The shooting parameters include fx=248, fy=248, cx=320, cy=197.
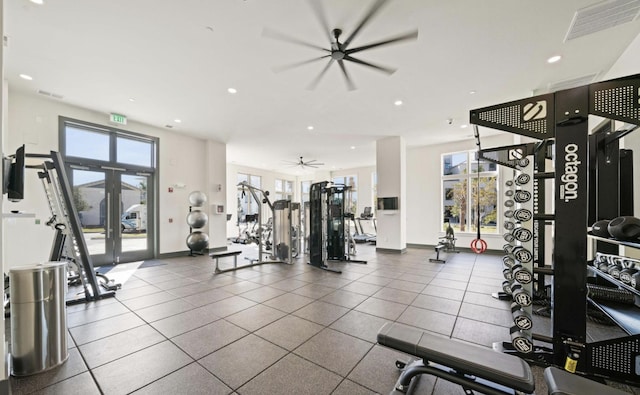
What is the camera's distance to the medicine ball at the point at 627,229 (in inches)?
74.6

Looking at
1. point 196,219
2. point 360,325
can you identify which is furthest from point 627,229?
point 196,219

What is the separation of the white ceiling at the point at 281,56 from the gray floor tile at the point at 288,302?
12.0 feet

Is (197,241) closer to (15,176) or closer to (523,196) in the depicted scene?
(15,176)

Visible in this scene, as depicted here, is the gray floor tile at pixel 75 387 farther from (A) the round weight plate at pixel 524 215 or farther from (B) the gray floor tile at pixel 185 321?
(A) the round weight plate at pixel 524 215

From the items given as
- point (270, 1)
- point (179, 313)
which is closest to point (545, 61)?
point (270, 1)

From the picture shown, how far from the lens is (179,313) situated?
333 centimetres

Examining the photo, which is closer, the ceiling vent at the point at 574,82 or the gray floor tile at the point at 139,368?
the gray floor tile at the point at 139,368

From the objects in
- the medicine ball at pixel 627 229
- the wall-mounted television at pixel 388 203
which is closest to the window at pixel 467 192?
the wall-mounted television at pixel 388 203

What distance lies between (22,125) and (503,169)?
38.8 feet

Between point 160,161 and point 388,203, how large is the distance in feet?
22.7

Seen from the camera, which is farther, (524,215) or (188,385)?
(524,215)

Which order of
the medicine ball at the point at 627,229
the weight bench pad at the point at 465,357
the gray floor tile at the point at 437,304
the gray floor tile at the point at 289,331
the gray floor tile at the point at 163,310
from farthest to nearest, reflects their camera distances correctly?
1. the gray floor tile at the point at 437,304
2. the gray floor tile at the point at 163,310
3. the gray floor tile at the point at 289,331
4. the medicine ball at the point at 627,229
5. the weight bench pad at the point at 465,357

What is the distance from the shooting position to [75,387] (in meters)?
1.97

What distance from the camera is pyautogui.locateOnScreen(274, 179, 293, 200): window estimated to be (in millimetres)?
14695
